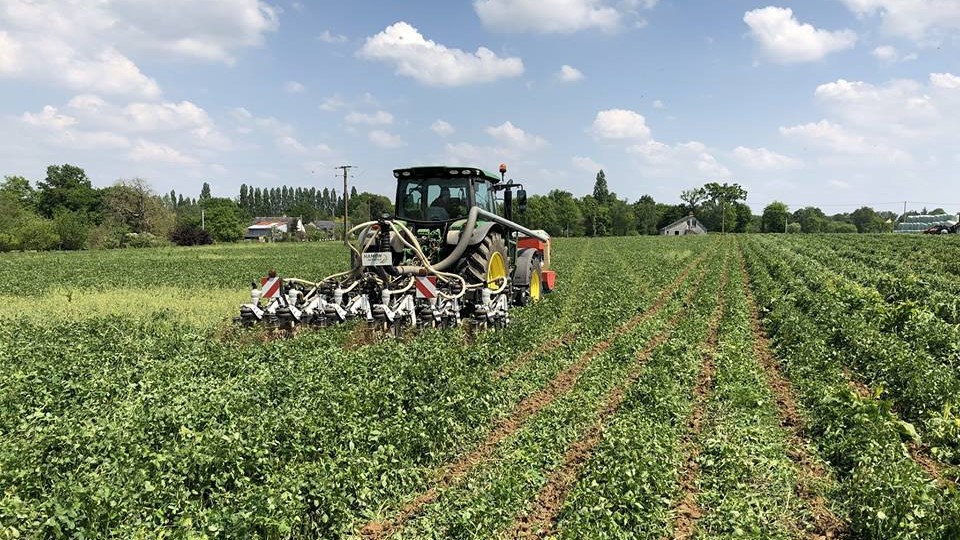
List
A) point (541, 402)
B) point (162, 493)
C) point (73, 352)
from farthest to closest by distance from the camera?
point (73, 352), point (541, 402), point (162, 493)

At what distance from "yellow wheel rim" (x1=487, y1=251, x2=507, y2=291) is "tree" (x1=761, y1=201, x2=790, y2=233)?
114 metres

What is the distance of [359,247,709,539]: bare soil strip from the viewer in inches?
171

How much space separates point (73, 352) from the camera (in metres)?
8.09

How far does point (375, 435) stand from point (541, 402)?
2462mm

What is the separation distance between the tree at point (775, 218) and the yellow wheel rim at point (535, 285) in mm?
111149

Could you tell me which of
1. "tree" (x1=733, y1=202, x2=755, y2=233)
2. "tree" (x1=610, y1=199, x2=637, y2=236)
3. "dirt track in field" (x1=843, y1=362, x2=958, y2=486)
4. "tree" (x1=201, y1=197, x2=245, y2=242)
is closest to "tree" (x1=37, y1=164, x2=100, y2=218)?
"tree" (x1=201, y1=197, x2=245, y2=242)

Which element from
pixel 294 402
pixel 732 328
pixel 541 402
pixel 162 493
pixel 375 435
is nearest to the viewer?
pixel 162 493

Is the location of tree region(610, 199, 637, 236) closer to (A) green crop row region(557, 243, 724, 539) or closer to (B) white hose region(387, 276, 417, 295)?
(B) white hose region(387, 276, 417, 295)

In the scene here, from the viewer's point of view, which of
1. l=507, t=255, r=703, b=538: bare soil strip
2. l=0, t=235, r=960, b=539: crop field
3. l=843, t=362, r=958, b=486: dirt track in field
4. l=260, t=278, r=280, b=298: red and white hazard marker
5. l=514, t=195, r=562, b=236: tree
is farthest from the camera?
l=514, t=195, r=562, b=236: tree

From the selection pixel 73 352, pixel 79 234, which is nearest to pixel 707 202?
pixel 79 234

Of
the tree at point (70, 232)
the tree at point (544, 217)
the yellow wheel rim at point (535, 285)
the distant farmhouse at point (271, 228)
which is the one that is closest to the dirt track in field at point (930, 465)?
the yellow wheel rim at point (535, 285)

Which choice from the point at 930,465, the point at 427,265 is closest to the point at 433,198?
the point at 427,265

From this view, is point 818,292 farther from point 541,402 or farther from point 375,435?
point 375,435

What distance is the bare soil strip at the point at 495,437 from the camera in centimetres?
434
